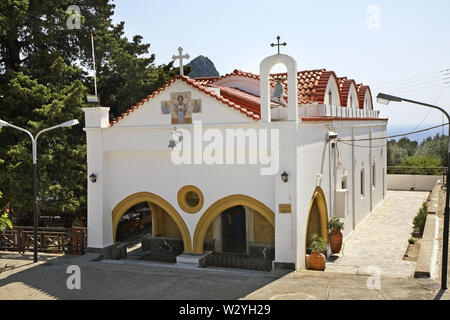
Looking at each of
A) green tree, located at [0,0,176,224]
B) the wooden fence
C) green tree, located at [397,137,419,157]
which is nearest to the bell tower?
the wooden fence

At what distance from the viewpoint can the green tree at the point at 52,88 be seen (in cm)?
1661

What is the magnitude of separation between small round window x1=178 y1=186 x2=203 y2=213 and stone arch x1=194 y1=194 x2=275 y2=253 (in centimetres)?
36

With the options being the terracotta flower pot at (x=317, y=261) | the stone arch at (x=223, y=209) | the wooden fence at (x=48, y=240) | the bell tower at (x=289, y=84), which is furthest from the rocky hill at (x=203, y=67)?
the terracotta flower pot at (x=317, y=261)

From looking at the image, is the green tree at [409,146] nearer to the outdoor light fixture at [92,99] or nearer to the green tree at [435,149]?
the green tree at [435,149]

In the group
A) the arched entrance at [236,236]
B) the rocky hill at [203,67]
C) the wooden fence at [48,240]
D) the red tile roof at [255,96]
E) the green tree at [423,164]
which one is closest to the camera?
the red tile roof at [255,96]

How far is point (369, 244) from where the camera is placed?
53.3 ft

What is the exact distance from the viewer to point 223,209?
12.7 meters

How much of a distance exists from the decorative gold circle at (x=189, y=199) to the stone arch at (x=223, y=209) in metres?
0.36

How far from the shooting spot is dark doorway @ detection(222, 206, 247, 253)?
15172 mm

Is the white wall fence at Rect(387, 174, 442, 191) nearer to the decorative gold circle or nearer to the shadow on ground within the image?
the decorative gold circle

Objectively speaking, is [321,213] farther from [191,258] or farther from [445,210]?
[445,210]

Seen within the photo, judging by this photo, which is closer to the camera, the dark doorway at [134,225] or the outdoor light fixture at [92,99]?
the outdoor light fixture at [92,99]

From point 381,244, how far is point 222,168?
765cm
